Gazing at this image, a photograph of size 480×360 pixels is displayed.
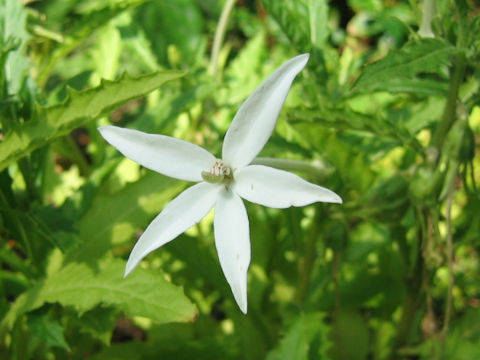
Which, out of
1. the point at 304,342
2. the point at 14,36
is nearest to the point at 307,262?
the point at 304,342

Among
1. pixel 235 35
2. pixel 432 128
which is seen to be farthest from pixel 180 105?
pixel 235 35

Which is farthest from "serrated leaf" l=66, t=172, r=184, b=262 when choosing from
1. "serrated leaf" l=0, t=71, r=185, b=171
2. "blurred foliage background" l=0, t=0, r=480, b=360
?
"serrated leaf" l=0, t=71, r=185, b=171

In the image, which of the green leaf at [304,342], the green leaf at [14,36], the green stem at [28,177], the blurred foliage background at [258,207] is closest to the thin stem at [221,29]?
the blurred foliage background at [258,207]

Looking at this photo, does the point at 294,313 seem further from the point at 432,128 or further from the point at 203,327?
the point at 432,128

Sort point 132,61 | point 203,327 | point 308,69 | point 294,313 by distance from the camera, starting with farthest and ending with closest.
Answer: point 132,61 → point 203,327 → point 294,313 → point 308,69

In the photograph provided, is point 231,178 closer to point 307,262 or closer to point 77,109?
point 77,109

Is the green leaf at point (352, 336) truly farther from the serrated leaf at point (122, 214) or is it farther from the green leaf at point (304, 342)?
the serrated leaf at point (122, 214)
